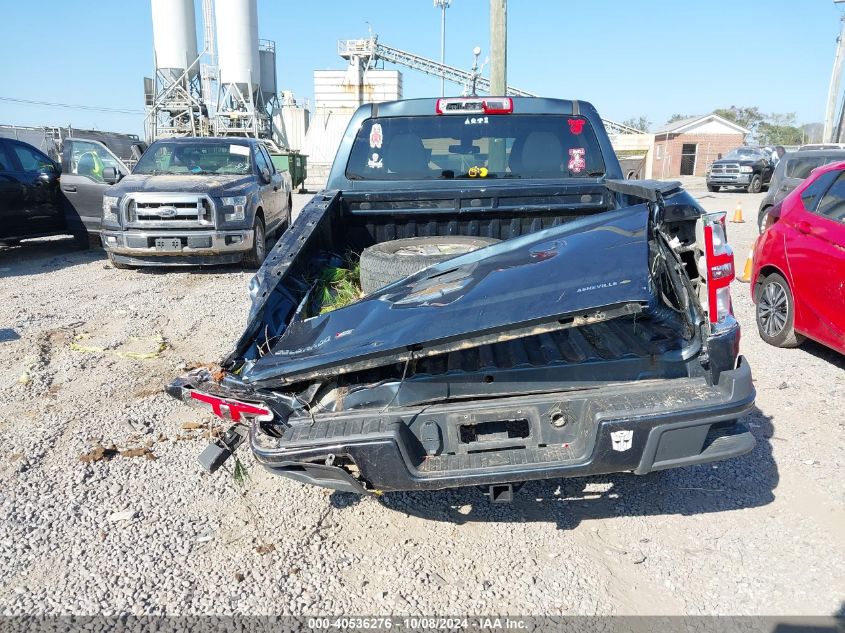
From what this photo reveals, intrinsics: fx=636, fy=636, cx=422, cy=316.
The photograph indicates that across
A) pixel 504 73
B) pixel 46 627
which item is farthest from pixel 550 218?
pixel 504 73

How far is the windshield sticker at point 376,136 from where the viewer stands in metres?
4.48

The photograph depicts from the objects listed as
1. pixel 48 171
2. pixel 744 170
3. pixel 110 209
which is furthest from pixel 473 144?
pixel 744 170

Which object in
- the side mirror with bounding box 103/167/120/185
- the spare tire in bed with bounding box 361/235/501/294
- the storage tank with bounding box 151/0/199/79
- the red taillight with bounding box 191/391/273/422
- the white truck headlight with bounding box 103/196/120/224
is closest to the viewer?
the red taillight with bounding box 191/391/273/422

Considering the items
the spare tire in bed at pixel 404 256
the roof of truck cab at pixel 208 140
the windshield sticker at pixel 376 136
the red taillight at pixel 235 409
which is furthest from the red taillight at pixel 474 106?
the roof of truck cab at pixel 208 140

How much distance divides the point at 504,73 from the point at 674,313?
32.2 ft

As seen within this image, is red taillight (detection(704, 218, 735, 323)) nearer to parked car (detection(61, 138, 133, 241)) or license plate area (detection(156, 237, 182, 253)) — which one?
license plate area (detection(156, 237, 182, 253))

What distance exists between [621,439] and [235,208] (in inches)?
284

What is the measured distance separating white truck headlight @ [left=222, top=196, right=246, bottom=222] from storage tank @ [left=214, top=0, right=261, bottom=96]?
3800 centimetres

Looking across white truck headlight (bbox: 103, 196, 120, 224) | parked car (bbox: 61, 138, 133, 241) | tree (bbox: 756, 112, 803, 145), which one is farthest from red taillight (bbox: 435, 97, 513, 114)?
tree (bbox: 756, 112, 803, 145)

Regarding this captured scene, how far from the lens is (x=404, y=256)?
3.40 m

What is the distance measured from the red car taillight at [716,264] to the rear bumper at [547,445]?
0.27 metres

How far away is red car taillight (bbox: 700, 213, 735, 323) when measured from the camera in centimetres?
242

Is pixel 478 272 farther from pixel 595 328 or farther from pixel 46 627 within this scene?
pixel 46 627

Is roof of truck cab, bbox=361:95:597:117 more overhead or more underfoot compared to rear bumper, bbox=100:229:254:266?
more overhead
